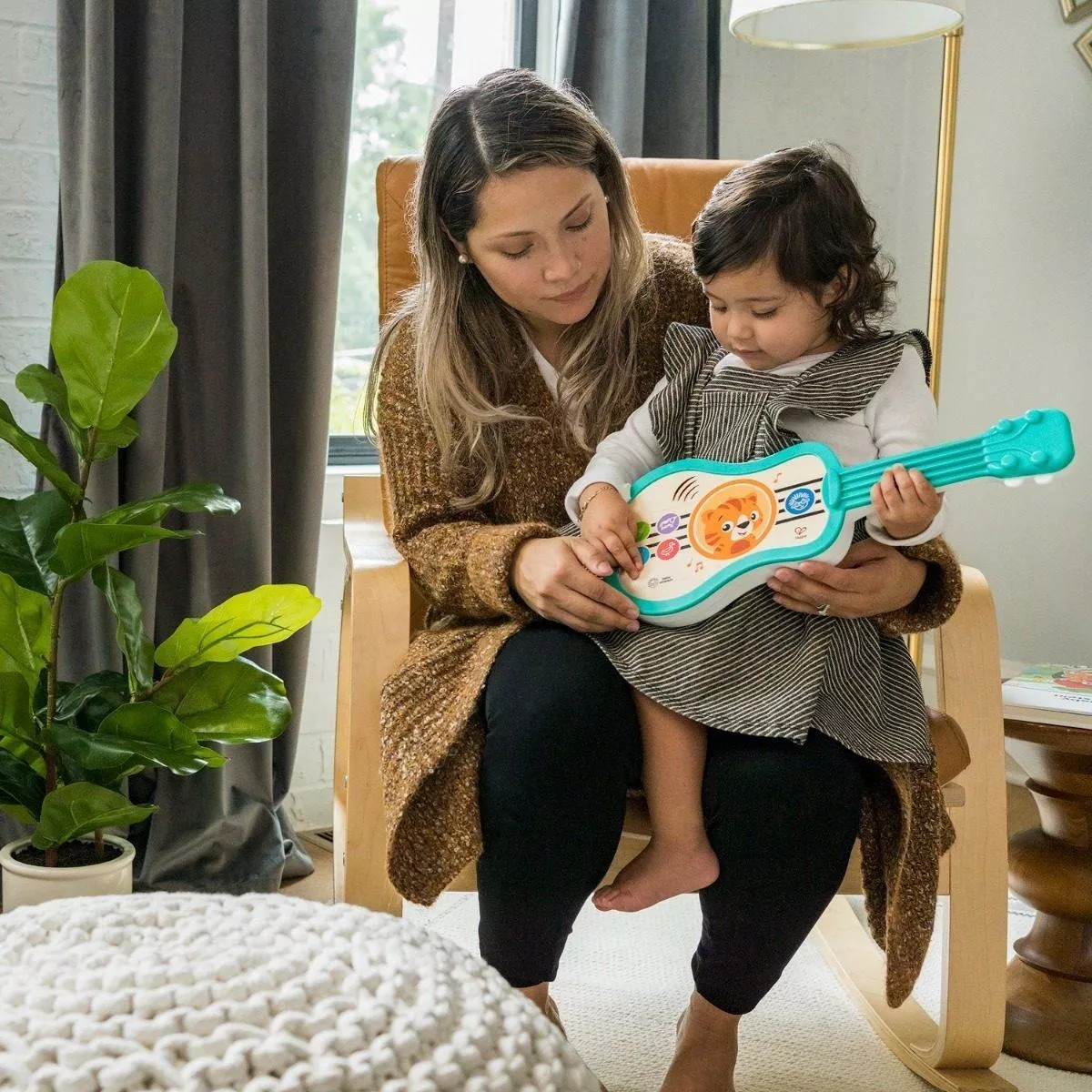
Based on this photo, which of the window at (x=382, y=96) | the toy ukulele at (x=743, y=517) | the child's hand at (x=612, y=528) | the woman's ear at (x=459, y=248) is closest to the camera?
the toy ukulele at (x=743, y=517)

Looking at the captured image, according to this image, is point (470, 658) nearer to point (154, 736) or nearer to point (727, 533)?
point (727, 533)

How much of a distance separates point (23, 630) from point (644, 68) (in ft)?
4.35

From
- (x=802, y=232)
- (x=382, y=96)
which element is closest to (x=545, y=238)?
(x=802, y=232)

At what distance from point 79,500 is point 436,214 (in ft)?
1.79

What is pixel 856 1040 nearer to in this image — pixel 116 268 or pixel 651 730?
pixel 651 730

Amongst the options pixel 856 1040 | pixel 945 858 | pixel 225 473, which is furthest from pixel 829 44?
pixel 856 1040

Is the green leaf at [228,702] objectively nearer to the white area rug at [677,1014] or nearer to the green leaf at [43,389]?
the green leaf at [43,389]

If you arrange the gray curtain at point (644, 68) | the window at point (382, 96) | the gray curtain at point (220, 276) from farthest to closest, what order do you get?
1. the window at point (382, 96)
2. the gray curtain at point (644, 68)
3. the gray curtain at point (220, 276)

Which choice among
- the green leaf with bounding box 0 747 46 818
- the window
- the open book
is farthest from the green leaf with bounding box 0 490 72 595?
the open book

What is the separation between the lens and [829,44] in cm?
194

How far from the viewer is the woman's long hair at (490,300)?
1252mm

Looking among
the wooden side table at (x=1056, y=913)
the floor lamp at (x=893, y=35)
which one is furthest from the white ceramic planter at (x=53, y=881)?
the floor lamp at (x=893, y=35)

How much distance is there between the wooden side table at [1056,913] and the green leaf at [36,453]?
1082 mm

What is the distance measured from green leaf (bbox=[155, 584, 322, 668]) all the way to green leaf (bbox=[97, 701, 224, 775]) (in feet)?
0.25
